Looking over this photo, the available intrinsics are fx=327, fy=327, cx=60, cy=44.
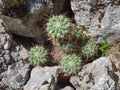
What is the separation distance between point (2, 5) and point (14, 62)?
3.21 ft

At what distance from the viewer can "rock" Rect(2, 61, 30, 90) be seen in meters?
5.43

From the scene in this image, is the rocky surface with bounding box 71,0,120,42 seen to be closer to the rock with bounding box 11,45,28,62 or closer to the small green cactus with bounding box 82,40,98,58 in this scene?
the small green cactus with bounding box 82,40,98,58

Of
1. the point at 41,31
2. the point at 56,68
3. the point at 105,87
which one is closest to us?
the point at 105,87

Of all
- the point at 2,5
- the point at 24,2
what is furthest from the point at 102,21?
the point at 2,5

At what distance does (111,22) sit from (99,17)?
0.23 metres

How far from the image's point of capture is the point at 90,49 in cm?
546

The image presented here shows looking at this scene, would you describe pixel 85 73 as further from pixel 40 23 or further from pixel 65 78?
pixel 40 23

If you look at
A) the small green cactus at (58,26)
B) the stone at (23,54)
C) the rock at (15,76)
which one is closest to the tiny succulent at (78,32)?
the small green cactus at (58,26)

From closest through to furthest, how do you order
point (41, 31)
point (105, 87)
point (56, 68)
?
point (105, 87) < point (56, 68) < point (41, 31)

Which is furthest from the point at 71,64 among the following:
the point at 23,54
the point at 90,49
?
the point at 23,54

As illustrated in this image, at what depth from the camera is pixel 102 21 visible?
5.42 m

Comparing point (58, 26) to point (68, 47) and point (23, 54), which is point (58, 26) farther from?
point (23, 54)

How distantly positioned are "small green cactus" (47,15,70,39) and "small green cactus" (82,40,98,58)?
507mm

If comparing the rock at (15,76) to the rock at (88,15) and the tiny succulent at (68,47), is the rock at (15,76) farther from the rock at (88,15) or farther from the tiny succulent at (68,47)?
the rock at (88,15)
